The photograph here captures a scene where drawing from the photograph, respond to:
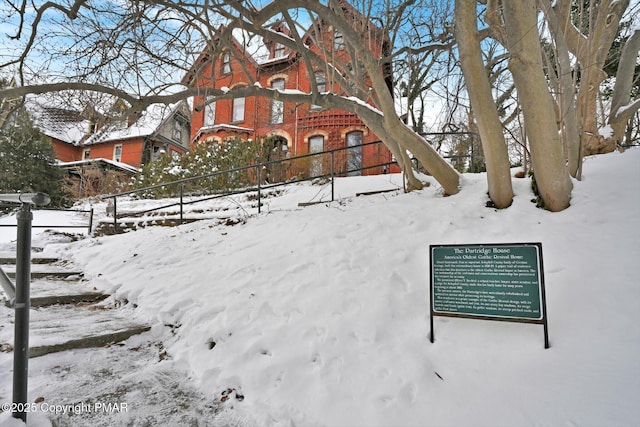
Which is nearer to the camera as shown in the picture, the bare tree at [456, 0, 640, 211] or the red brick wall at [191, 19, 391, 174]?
the bare tree at [456, 0, 640, 211]

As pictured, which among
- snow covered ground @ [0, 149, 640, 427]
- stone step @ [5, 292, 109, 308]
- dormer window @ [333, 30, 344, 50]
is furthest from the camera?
dormer window @ [333, 30, 344, 50]

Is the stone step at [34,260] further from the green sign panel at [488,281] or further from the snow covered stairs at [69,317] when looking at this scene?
the green sign panel at [488,281]

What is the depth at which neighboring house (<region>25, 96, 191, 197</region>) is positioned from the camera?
654 cm

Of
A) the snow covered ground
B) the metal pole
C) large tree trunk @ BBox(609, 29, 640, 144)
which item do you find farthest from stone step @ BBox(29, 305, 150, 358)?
large tree trunk @ BBox(609, 29, 640, 144)

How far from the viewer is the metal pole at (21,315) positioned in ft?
5.48

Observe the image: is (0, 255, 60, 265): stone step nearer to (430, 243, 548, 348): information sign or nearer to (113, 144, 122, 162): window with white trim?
(430, 243, 548, 348): information sign

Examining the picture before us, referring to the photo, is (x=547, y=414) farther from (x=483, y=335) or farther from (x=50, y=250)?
(x=50, y=250)

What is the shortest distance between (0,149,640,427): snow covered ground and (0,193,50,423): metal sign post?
5.9 inches

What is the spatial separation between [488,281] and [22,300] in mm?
3007

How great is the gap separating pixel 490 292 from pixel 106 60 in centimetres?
724

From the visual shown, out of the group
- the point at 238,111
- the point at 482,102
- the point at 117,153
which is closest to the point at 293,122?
the point at 238,111

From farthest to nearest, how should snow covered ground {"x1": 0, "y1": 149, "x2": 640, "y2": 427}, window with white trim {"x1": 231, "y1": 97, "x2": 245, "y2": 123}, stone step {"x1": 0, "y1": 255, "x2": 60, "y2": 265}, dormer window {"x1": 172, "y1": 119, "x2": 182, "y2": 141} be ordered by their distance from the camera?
dormer window {"x1": 172, "y1": 119, "x2": 182, "y2": 141} → window with white trim {"x1": 231, "y1": 97, "x2": 245, "y2": 123} → stone step {"x1": 0, "y1": 255, "x2": 60, "y2": 265} → snow covered ground {"x1": 0, "y1": 149, "x2": 640, "y2": 427}

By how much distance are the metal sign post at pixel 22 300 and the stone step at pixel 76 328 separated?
1.02m

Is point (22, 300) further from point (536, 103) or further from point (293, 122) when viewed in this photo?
point (293, 122)
